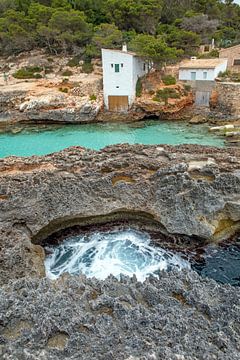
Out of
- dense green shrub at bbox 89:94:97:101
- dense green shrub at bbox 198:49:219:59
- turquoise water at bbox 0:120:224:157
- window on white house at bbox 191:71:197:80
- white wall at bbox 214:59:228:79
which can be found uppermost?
dense green shrub at bbox 198:49:219:59

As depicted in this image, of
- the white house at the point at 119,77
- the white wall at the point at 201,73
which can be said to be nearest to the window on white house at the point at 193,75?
the white wall at the point at 201,73

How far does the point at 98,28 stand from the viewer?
40.6m

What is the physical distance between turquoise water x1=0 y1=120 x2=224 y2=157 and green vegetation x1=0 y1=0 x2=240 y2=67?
35.8 ft

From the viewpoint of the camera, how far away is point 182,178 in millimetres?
12172

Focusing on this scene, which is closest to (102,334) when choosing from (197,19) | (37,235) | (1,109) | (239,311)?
(239,311)

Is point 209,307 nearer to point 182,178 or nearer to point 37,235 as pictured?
point 182,178

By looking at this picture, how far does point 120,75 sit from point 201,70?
8132 mm

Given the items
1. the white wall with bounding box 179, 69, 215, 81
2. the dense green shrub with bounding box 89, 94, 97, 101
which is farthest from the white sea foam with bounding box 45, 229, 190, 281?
the white wall with bounding box 179, 69, 215, 81

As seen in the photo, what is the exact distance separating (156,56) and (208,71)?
17.5 feet

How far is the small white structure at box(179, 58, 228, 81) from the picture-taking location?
101ft

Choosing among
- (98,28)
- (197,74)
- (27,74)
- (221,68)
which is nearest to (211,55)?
(221,68)

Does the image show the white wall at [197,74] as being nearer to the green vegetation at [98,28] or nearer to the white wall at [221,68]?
the white wall at [221,68]

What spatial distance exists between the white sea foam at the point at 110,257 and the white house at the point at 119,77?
67.8 feet

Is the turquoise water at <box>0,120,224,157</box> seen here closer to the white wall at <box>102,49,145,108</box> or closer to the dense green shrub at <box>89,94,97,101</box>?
the dense green shrub at <box>89,94,97,101</box>
